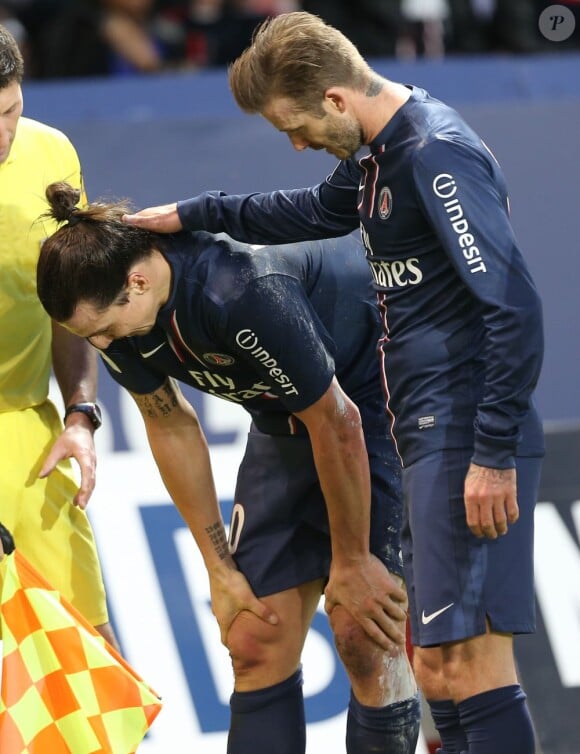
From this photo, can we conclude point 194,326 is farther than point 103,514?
No

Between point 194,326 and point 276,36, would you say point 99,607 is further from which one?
point 276,36

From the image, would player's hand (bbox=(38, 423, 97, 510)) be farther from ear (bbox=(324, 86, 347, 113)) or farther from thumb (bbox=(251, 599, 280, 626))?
ear (bbox=(324, 86, 347, 113))

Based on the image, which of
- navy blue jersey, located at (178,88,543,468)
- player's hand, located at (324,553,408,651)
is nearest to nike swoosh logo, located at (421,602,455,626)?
navy blue jersey, located at (178,88,543,468)

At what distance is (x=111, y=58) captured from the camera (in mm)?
6402

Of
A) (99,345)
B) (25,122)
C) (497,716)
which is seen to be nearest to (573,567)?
(497,716)

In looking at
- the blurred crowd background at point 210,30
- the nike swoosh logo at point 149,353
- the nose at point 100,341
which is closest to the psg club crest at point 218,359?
the nike swoosh logo at point 149,353

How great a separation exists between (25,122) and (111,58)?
3.14 meters

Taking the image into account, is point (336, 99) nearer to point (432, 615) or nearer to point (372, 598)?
point (432, 615)

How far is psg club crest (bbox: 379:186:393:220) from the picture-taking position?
2803 mm

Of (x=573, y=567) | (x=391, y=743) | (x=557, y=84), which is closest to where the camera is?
(x=391, y=743)

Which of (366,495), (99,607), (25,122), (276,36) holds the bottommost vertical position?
(99,607)

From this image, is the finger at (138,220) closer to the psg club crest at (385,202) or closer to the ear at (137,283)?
the ear at (137,283)

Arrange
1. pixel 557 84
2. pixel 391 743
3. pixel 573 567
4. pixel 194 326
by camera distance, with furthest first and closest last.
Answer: pixel 557 84 < pixel 573 567 < pixel 391 743 < pixel 194 326

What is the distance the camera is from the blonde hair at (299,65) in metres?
2.78
